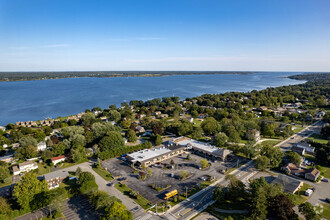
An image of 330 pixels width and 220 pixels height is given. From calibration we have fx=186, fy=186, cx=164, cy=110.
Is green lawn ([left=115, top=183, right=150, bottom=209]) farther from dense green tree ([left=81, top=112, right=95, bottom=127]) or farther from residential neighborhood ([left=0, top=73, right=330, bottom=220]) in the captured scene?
dense green tree ([left=81, top=112, right=95, bottom=127])

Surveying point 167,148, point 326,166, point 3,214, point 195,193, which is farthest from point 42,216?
point 326,166

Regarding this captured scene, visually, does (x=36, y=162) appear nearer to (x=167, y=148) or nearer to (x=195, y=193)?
(x=167, y=148)

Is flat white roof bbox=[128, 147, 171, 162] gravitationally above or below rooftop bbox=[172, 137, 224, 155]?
above

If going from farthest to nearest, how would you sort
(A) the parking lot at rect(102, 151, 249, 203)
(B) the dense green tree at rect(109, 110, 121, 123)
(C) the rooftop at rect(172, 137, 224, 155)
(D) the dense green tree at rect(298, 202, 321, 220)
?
Result: (B) the dense green tree at rect(109, 110, 121, 123), (C) the rooftop at rect(172, 137, 224, 155), (A) the parking lot at rect(102, 151, 249, 203), (D) the dense green tree at rect(298, 202, 321, 220)

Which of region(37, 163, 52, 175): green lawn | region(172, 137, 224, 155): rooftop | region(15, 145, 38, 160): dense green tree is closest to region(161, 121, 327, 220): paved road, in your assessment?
region(172, 137, 224, 155): rooftop

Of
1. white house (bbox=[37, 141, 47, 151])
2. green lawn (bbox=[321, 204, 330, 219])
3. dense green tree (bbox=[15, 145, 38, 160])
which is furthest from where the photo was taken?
white house (bbox=[37, 141, 47, 151])

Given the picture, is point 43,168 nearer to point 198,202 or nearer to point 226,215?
point 198,202

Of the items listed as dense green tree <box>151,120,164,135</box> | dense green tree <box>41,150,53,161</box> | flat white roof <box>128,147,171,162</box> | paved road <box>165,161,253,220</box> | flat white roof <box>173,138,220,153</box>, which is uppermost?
dense green tree <box>151,120,164,135</box>
